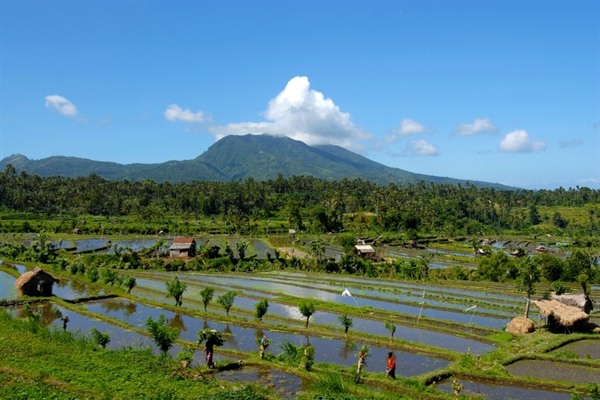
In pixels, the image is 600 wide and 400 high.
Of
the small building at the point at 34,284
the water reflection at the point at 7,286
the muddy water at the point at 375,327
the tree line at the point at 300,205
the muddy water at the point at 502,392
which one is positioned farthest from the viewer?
the tree line at the point at 300,205

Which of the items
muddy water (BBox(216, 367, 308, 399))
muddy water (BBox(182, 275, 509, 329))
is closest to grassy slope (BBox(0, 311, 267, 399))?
muddy water (BBox(216, 367, 308, 399))

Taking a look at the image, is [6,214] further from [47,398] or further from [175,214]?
[47,398]

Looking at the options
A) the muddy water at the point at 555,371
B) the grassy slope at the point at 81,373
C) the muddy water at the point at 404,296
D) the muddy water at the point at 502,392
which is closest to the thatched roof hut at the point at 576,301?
the muddy water at the point at 404,296

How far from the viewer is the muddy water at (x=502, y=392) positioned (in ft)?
69.6

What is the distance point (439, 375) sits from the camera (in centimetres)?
2306

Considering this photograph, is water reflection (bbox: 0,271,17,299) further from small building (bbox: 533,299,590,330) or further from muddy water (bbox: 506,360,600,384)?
small building (bbox: 533,299,590,330)

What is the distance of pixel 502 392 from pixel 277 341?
12.6 m

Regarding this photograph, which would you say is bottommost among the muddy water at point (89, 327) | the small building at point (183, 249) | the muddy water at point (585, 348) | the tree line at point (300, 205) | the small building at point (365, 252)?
the muddy water at point (89, 327)

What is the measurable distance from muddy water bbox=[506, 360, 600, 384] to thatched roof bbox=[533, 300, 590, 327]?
7.21 metres

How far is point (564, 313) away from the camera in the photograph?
3309 cm

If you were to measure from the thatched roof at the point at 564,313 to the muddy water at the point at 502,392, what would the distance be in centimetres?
1222

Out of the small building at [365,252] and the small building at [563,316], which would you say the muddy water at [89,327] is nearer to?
the small building at [563,316]

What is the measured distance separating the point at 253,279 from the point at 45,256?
27.7 m

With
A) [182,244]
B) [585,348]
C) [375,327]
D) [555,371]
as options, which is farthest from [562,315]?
[182,244]
